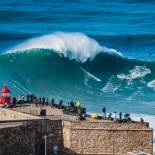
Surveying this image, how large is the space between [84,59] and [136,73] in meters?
4.01

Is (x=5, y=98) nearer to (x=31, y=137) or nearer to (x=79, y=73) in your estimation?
(x=31, y=137)

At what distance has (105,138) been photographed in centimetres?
4609

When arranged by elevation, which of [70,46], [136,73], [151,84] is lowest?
[151,84]

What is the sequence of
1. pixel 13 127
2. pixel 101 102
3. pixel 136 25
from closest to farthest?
1. pixel 13 127
2. pixel 101 102
3. pixel 136 25

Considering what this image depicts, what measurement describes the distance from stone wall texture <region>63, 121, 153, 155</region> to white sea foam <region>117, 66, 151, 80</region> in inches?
1138

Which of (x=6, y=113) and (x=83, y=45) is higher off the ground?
(x=83, y=45)

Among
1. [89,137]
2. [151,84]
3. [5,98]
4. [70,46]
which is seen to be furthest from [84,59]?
[89,137]

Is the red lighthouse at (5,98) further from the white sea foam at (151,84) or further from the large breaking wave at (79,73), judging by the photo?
the white sea foam at (151,84)

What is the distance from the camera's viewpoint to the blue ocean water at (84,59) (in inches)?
2677

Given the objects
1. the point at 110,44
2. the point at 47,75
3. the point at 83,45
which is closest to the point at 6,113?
the point at 47,75

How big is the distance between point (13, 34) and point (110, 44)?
10.1 m

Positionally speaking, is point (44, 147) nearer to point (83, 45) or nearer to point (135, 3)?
point (83, 45)

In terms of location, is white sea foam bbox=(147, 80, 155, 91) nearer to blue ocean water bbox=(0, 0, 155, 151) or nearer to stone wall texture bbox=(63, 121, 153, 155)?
blue ocean water bbox=(0, 0, 155, 151)

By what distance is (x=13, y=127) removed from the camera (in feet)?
144
